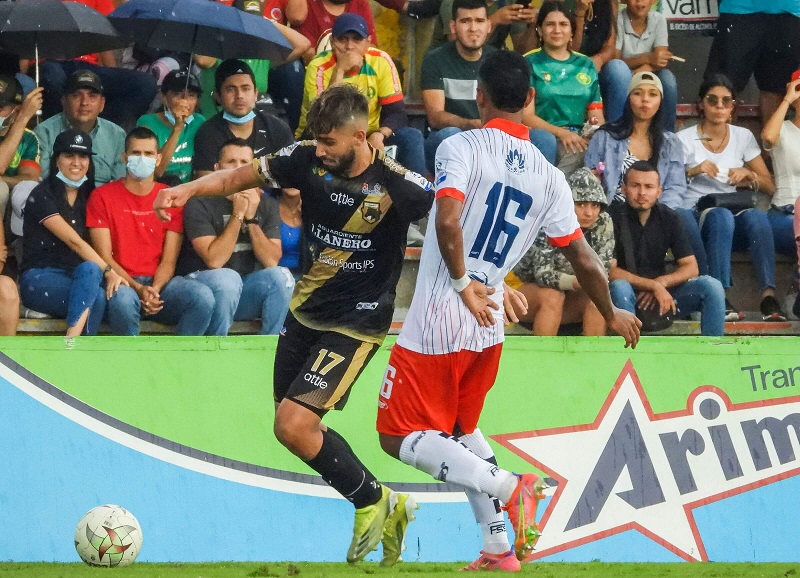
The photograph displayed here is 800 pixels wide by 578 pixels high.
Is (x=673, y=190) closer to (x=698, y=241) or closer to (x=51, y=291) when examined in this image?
(x=698, y=241)

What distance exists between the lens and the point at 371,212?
245 inches

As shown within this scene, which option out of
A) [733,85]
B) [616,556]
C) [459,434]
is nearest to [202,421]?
[459,434]

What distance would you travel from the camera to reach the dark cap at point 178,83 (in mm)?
10086

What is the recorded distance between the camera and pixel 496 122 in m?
5.98

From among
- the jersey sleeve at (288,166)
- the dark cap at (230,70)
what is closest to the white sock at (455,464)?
the jersey sleeve at (288,166)

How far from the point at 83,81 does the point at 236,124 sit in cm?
126

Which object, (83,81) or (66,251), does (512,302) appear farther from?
(83,81)

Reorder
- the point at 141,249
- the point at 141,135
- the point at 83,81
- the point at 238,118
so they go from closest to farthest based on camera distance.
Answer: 1. the point at 141,249
2. the point at 141,135
3. the point at 83,81
4. the point at 238,118

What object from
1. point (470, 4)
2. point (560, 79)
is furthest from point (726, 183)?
point (470, 4)

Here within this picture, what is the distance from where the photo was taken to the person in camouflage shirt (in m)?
9.30

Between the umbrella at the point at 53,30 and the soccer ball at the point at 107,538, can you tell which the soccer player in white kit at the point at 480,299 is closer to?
the soccer ball at the point at 107,538

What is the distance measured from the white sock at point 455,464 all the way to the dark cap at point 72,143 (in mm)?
4460

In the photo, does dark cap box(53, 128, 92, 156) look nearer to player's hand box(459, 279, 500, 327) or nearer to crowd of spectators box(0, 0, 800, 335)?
crowd of spectators box(0, 0, 800, 335)

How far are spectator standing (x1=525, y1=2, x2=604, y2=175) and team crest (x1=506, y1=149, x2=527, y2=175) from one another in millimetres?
4950
